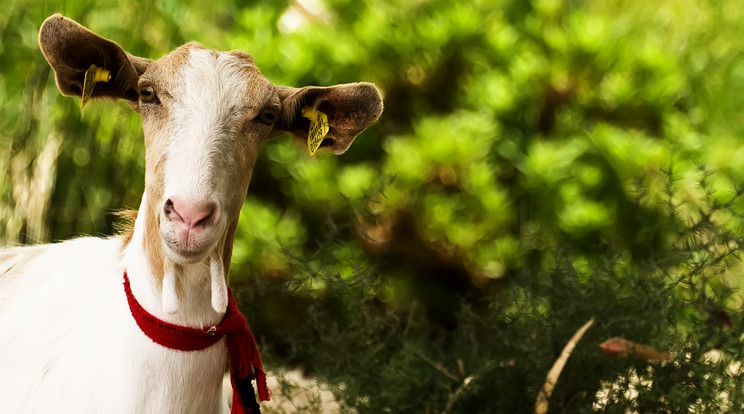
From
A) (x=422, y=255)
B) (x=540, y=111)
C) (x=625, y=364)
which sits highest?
(x=540, y=111)

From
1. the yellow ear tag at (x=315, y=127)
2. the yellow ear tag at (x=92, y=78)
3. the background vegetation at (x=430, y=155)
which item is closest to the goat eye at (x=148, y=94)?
the yellow ear tag at (x=92, y=78)

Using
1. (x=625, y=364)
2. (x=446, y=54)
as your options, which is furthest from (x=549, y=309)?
(x=446, y=54)

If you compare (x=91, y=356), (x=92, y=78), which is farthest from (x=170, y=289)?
(x=92, y=78)

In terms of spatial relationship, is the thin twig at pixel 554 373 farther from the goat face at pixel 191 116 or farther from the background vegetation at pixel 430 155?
the goat face at pixel 191 116

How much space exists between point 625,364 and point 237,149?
1.70 metres

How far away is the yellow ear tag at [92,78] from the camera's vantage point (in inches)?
73.5

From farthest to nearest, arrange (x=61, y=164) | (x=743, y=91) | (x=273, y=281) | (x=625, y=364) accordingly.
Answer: (x=743, y=91) → (x=273, y=281) → (x=61, y=164) → (x=625, y=364)

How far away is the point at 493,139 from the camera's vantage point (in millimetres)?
4668

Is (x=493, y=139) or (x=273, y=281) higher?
(x=493, y=139)

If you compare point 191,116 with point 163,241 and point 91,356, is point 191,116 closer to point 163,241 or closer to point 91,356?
point 163,241

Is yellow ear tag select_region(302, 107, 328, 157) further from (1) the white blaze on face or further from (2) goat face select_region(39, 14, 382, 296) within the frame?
(1) the white blaze on face

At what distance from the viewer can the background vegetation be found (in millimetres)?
4082

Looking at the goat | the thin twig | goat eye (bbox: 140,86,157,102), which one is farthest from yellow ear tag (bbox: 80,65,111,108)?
the thin twig

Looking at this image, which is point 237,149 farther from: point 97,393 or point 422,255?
point 422,255
